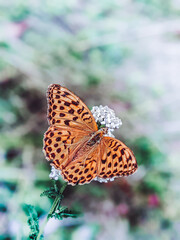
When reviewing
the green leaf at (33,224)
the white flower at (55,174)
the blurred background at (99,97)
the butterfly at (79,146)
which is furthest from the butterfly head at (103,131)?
the blurred background at (99,97)

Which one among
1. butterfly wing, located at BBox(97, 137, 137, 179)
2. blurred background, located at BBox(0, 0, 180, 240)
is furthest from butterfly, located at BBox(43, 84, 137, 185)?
blurred background, located at BBox(0, 0, 180, 240)

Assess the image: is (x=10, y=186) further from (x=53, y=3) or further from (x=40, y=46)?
(x=53, y=3)

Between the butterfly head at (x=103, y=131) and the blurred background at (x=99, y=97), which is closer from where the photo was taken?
the butterfly head at (x=103, y=131)

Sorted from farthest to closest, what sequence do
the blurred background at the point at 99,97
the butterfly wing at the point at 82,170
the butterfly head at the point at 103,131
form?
the blurred background at the point at 99,97
the butterfly head at the point at 103,131
the butterfly wing at the point at 82,170

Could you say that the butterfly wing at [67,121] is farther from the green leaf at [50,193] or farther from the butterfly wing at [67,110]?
the green leaf at [50,193]

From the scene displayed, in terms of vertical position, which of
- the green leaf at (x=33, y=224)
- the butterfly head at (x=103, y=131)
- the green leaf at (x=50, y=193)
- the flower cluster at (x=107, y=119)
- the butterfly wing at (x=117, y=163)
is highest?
the flower cluster at (x=107, y=119)

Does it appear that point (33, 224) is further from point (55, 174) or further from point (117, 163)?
point (117, 163)

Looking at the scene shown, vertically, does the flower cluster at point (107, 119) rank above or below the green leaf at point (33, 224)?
above

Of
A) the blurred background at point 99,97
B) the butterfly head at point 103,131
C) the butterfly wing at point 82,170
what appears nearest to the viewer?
the butterfly wing at point 82,170

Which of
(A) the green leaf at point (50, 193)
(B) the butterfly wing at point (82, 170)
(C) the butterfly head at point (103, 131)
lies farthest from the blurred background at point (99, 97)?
(C) the butterfly head at point (103, 131)
